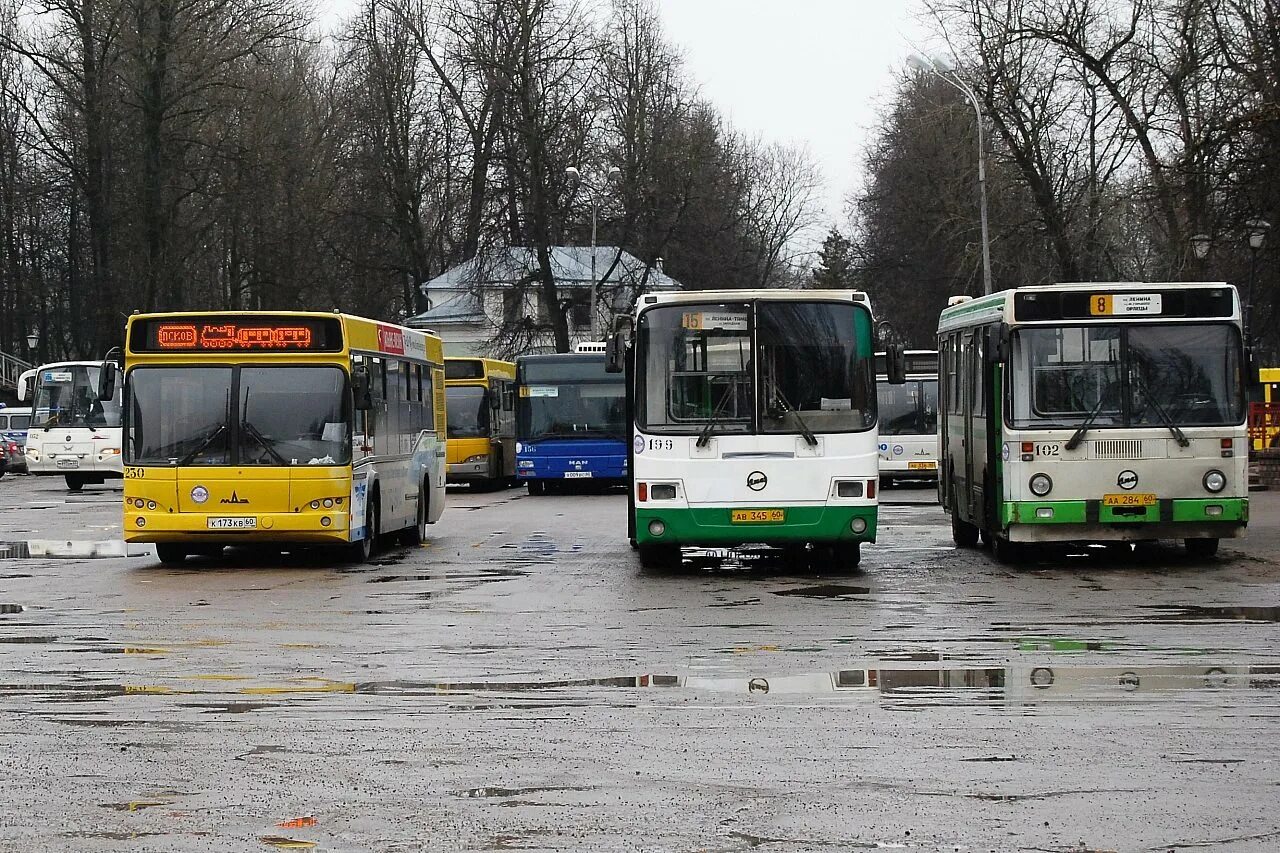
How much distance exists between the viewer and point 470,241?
59.8 meters

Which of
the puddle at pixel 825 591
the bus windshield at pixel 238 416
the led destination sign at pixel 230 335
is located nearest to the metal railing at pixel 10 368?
the led destination sign at pixel 230 335

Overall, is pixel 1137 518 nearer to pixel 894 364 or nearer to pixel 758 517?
pixel 894 364

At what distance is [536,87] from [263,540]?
41.2m

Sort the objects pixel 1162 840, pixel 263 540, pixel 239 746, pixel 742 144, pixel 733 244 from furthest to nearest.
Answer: pixel 742 144
pixel 733 244
pixel 263 540
pixel 239 746
pixel 1162 840

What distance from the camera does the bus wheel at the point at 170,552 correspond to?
21.0 meters

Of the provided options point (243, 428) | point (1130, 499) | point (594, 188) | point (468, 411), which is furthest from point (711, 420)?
point (594, 188)

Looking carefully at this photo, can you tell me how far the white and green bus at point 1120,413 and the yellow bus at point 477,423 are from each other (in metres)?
25.7

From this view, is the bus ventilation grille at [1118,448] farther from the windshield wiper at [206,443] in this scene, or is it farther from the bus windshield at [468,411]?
the bus windshield at [468,411]

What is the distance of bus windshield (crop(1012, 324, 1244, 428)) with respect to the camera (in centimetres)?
1939

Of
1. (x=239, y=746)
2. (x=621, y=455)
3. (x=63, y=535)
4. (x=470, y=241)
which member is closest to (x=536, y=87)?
(x=470, y=241)

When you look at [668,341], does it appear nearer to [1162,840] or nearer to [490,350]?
[1162,840]

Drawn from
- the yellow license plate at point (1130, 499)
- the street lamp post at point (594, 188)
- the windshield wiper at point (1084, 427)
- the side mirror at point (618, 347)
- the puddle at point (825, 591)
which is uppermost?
the street lamp post at point (594, 188)

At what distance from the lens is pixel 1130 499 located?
19.3 metres

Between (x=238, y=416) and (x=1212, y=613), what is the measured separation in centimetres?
1021
